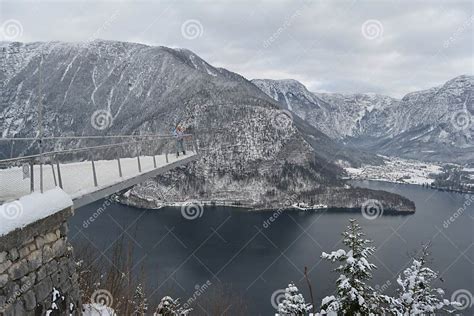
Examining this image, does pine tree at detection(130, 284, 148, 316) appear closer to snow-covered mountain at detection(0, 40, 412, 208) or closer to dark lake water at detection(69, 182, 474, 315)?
dark lake water at detection(69, 182, 474, 315)

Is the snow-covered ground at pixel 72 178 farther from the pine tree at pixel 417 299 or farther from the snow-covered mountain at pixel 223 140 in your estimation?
the snow-covered mountain at pixel 223 140

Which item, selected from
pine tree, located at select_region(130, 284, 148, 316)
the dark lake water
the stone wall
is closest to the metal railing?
the stone wall

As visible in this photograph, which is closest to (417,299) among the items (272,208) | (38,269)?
(38,269)

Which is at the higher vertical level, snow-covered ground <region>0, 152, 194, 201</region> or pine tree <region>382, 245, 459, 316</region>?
snow-covered ground <region>0, 152, 194, 201</region>

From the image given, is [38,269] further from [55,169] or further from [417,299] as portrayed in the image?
[417,299]

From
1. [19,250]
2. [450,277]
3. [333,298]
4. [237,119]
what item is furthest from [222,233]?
[237,119]

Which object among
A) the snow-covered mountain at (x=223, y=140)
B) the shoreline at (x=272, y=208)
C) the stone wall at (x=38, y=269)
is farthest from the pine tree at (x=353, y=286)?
the snow-covered mountain at (x=223, y=140)
